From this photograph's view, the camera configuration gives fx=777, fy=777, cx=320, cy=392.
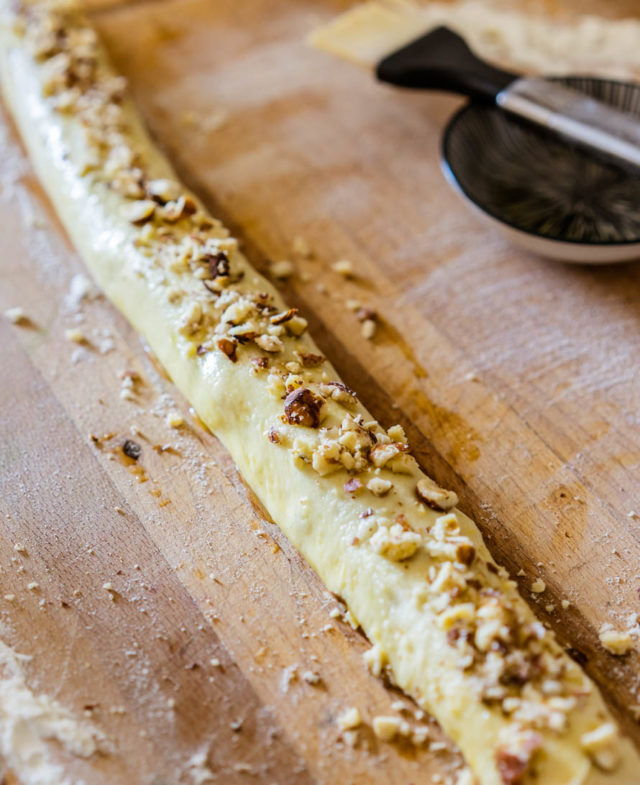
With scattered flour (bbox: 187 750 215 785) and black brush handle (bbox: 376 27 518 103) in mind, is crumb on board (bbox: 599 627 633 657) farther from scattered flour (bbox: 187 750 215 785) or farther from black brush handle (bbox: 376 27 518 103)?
black brush handle (bbox: 376 27 518 103)

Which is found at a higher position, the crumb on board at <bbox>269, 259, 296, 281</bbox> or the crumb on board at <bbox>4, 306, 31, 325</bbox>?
the crumb on board at <bbox>269, 259, 296, 281</bbox>

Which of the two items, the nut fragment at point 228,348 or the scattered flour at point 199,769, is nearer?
the scattered flour at point 199,769

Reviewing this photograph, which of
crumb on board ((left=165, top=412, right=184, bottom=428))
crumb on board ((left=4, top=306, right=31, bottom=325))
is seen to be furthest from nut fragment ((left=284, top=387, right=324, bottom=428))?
crumb on board ((left=4, top=306, right=31, bottom=325))

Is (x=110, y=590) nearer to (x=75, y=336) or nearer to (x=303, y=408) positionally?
(x=303, y=408)

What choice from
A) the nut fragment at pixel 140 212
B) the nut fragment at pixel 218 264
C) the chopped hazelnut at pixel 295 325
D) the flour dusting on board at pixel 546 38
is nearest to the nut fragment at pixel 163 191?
the nut fragment at pixel 140 212

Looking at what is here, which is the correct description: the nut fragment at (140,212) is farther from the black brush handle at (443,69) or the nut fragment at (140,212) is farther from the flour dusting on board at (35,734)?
the flour dusting on board at (35,734)

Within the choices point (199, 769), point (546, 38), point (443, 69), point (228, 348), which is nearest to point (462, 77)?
point (443, 69)
